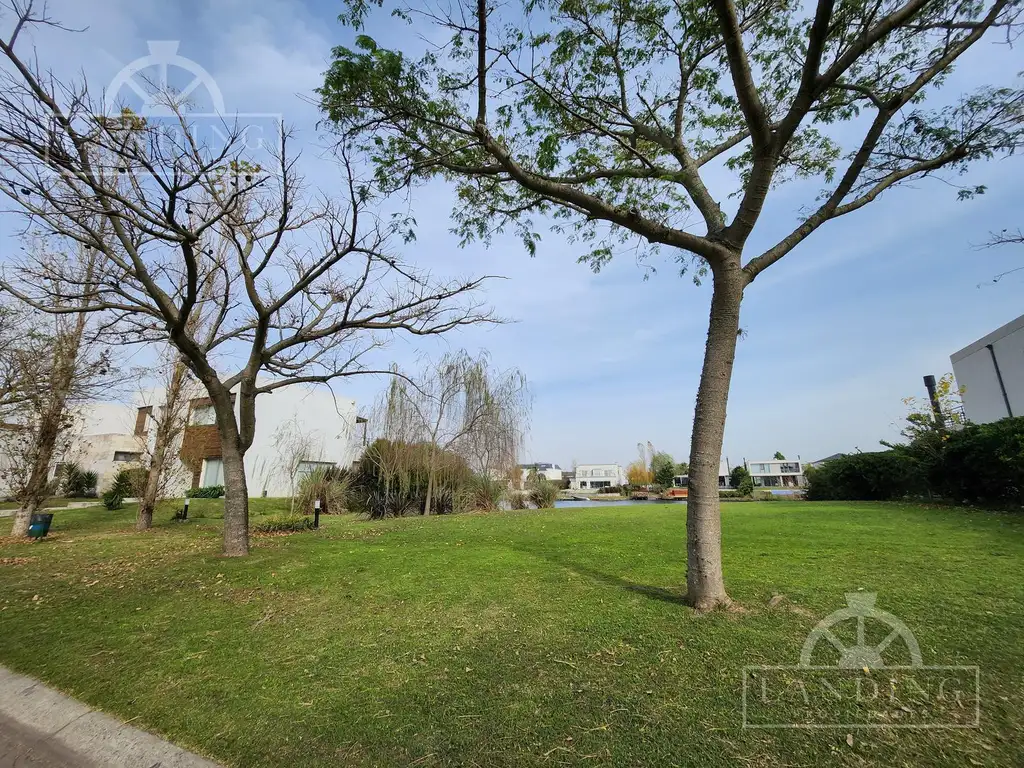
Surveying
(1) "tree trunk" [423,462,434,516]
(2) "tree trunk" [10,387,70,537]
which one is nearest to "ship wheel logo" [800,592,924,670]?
(1) "tree trunk" [423,462,434,516]

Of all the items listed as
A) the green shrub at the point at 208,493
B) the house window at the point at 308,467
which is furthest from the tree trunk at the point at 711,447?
the green shrub at the point at 208,493

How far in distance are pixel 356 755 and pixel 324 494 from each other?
588 inches

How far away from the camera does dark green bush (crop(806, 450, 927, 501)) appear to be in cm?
1409

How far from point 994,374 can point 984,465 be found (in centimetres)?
962

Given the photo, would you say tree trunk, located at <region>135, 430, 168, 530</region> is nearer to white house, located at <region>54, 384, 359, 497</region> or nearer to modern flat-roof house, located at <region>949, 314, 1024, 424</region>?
white house, located at <region>54, 384, 359, 497</region>

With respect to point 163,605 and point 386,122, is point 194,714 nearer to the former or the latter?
point 163,605

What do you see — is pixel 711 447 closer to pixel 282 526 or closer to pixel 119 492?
pixel 282 526

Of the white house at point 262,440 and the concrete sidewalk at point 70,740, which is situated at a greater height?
the white house at point 262,440

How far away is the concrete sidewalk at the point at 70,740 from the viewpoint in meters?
2.46

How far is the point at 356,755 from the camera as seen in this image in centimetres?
234

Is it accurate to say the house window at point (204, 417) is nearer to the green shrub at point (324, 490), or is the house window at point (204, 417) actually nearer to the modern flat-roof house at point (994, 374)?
the green shrub at point (324, 490)

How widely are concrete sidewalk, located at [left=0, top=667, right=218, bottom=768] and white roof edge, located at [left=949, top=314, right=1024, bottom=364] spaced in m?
23.7

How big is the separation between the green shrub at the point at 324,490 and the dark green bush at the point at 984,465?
1797 centimetres

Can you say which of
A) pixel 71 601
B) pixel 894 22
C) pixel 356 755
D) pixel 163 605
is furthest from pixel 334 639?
pixel 894 22
